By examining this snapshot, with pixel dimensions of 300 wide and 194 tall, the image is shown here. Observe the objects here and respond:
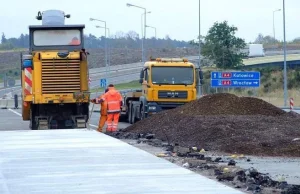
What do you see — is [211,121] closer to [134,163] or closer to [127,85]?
[134,163]

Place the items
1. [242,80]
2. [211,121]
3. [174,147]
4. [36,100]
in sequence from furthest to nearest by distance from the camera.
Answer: [242,80] → [36,100] → [211,121] → [174,147]

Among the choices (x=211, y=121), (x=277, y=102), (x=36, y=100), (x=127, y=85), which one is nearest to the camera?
(x=211, y=121)

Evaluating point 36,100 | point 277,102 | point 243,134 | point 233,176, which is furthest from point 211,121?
point 277,102

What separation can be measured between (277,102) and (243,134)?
4277 centimetres

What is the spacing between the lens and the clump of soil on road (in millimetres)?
20562

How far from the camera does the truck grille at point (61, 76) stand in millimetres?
27547

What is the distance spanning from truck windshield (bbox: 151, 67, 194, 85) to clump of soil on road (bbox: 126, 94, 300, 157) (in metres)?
4.37

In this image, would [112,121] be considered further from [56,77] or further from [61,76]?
[56,77]

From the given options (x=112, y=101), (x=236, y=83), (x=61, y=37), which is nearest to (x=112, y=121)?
(x=112, y=101)

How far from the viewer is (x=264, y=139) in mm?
21328

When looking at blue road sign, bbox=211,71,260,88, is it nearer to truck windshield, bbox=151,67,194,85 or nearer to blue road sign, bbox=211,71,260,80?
blue road sign, bbox=211,71,260,80

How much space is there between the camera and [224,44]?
243ft

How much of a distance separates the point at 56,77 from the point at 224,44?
47.7 meters

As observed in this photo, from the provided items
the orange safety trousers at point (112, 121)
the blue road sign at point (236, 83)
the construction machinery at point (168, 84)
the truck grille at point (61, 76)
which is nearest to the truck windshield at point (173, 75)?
the construction machinery at point (168, 84)
